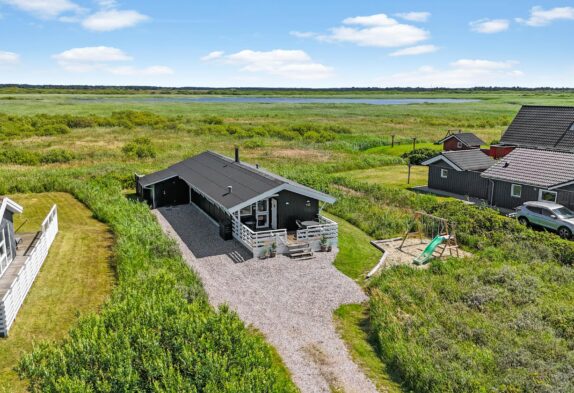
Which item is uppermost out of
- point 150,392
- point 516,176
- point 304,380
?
point 516,176

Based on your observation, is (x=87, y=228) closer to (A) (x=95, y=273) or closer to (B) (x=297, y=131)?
(A) (x=95, y=273)

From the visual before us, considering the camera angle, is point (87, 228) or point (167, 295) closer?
point (167, 295)

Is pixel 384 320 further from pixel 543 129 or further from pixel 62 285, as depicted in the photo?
pixel 543 129

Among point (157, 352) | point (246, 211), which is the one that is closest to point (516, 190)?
point (246, 211)

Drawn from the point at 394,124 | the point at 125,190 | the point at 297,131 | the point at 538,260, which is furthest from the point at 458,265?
the point at 394,124

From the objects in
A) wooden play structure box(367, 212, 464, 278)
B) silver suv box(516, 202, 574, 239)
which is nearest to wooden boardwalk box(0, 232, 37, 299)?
wooden play structure box(367, 212, 464, 278)

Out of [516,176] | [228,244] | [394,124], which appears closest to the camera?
[228,244]

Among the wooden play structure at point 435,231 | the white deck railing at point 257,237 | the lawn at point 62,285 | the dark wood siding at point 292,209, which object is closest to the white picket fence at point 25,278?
the lawn at point 62,285

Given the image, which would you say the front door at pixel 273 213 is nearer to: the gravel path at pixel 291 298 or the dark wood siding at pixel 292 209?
the dark wood siding at pixel 292 209
